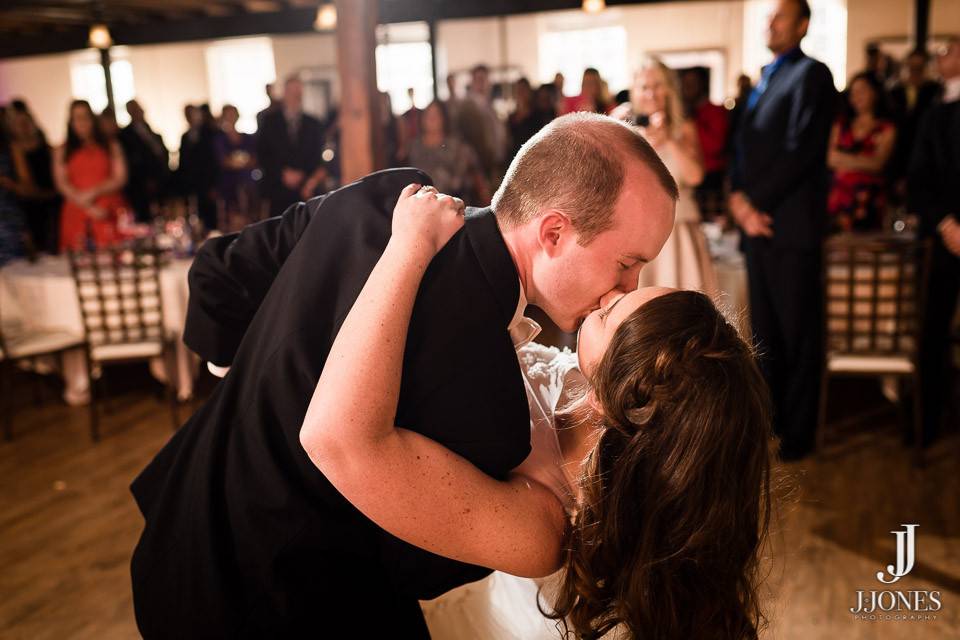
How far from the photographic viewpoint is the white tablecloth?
457 centimetres

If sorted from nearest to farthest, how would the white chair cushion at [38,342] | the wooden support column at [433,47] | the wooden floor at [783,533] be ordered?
the wooden floor at [783,533] → the white chair cushion at [38,342] → the wooden support column at [433,47]

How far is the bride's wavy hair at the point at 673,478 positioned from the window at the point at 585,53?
42.2 feet

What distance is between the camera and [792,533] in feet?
10.3

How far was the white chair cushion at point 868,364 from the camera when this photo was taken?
360 cm

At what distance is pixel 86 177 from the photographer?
5531mm

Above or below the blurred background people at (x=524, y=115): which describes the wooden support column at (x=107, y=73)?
above

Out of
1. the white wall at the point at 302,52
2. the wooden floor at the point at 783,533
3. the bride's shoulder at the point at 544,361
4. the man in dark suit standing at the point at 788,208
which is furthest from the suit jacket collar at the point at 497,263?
the white wall at the point at 302,52

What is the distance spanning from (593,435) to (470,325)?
36cm

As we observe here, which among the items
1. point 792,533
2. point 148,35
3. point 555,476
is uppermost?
point 148,35

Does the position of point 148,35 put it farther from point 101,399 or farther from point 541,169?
point 541,169

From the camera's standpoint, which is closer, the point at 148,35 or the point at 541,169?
the point at 541,169

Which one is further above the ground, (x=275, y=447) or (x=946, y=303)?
(x=275, y=447)

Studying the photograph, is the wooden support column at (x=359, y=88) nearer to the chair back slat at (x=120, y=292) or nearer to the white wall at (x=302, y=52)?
the chair back slat at (x=120, y=292)

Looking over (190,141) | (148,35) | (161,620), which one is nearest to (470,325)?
(161,620)
